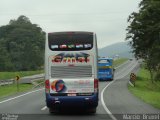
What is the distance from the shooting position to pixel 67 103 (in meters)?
19.7

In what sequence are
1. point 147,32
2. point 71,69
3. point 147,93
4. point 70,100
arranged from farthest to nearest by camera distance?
1. point 147,32
2. point 147,93
3. point 71,69
4. point 70,100

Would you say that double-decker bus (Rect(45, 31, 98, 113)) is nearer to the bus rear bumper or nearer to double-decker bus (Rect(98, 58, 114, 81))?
the bus rear bumper

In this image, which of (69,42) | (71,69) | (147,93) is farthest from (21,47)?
(71,69)

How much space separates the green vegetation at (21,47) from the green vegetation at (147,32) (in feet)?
191

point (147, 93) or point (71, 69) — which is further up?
point (71, 69)

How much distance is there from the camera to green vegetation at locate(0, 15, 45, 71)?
12207 centimetres

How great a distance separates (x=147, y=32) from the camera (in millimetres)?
58000

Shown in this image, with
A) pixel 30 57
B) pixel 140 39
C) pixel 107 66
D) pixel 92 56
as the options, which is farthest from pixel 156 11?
pixel 30 57

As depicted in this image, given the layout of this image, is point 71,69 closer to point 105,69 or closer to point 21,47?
point 105,69

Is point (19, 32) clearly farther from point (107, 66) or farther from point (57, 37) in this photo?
point (57, 37)

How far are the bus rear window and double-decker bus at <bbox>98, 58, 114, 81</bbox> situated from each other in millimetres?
46704

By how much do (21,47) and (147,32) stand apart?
7751cm

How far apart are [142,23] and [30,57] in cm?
7194

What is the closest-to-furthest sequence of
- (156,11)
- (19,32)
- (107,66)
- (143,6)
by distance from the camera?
(156,11) < (143,6) < (107,66) < (19,32)
